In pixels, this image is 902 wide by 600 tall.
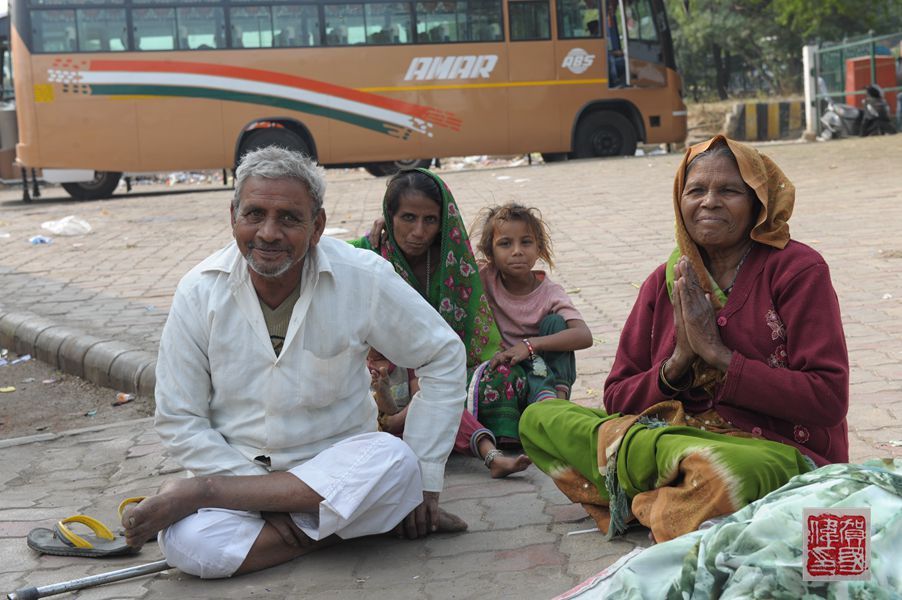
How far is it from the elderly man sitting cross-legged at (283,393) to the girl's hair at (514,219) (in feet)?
3.40

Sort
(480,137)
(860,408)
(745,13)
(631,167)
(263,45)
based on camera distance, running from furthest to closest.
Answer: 1. (745,13)
2. (480,137)
3. (263,45)
4. (631,167)
5. (860,408)

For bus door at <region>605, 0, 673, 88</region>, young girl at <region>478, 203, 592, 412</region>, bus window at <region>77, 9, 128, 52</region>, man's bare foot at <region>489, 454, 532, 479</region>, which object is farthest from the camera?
bus door at <region>605, 0, 673, 88</region>

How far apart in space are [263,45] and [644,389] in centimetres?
1534

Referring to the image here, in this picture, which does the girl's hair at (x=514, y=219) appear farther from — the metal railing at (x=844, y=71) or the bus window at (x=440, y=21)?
the metal railing at (x=844, y=71)

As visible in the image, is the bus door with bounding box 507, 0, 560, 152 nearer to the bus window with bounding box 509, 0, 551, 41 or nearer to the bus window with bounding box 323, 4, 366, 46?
the bus window with bounding box 509, 0, 551, 41

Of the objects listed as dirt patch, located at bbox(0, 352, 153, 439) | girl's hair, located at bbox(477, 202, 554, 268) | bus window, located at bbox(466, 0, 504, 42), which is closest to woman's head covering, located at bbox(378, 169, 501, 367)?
girl's hair, located at bbox(477, 202, 554, 268)

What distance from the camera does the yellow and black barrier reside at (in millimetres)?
25344

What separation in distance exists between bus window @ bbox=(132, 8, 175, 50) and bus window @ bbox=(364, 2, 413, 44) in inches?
119

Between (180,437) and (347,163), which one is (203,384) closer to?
(180,437)

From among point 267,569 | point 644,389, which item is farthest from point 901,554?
point 267,569

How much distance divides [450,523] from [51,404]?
337cm

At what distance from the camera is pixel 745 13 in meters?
30.8

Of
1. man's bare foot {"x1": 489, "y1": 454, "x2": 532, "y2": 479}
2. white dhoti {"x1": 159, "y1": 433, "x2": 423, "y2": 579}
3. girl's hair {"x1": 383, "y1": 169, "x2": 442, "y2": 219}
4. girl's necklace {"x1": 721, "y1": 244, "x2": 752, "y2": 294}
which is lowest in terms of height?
man's bare foot {"x1": 489, "y1": 454, "x2": 532, "y2": 479}

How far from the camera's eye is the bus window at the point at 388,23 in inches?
707
